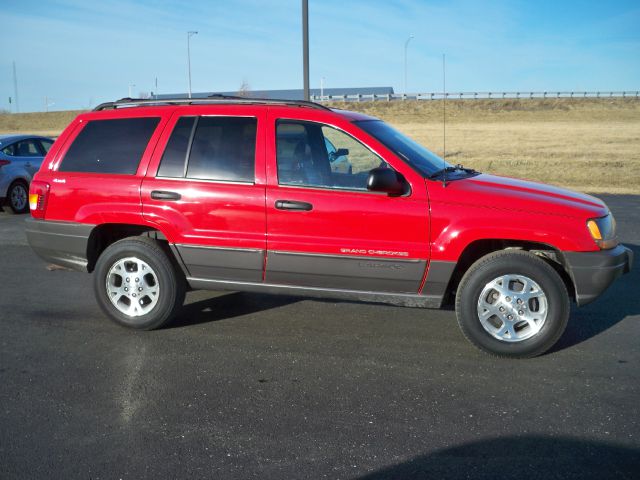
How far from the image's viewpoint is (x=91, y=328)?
5719mm

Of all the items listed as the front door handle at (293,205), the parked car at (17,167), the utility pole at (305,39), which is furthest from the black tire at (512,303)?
the parked car at (17,167)

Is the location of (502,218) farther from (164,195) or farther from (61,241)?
(61,241)

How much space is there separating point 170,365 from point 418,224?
2.07 metres

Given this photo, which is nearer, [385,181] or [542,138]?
[385,181]

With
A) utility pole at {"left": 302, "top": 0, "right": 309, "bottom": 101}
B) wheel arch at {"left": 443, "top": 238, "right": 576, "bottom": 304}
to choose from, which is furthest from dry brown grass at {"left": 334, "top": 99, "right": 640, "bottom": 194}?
wheel arch at {"left": 443, "top": 238, "right": 576, "bottom": 304}

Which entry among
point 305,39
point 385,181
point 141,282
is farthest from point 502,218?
point 305,39

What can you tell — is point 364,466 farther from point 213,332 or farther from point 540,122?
point 540,122

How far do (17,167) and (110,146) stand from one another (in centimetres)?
755

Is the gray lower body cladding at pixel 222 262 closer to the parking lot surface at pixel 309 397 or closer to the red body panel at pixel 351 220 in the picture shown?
the red body panel at pixel 351 220

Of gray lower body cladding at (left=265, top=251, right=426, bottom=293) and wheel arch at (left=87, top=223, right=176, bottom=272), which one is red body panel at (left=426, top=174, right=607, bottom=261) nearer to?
gray lower body cladding at (left=265, top=251, right=426, bottom=293)

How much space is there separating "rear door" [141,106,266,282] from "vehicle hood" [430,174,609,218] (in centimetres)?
155

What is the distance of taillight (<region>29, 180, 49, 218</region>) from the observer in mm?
5840

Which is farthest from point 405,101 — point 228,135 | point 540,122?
point 228,135

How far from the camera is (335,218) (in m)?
5.09
